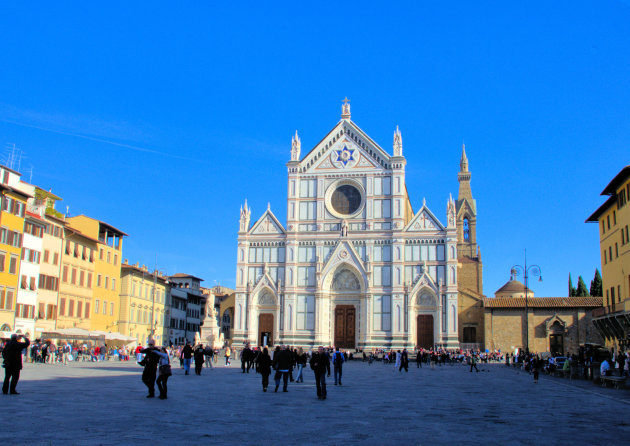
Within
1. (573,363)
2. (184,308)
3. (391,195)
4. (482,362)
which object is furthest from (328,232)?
(573,363)

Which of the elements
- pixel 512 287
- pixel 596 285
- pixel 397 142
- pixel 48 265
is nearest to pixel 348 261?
pixel 397 142

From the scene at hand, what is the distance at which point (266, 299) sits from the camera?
58031 mm

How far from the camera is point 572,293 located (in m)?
84.3

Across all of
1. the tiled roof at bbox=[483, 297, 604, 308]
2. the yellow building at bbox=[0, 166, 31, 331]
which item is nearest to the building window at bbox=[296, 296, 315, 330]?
the tiled roof at bbox=[483, 297, 604, 308]

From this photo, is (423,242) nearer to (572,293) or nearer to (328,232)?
(328,232)

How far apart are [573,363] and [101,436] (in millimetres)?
26221

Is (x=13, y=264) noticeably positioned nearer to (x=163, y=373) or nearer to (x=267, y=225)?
(x=267, y=225)

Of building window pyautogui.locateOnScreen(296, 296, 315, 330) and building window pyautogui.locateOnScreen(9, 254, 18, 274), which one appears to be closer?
building window pyautogui.locateOnScreen(9, 254, 18, 274)

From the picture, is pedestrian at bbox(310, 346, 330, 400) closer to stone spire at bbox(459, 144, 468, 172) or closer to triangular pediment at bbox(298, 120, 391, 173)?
triangular pediment at bbox(298, 120, 391, 173)

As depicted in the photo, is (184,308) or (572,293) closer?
(184,308)

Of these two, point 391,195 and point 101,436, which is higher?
point 391,195

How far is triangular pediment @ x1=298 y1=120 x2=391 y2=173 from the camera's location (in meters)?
57.9

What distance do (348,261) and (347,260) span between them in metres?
0.13

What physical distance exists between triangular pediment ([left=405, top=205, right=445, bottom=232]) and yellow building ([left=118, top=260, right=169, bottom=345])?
23188mm
